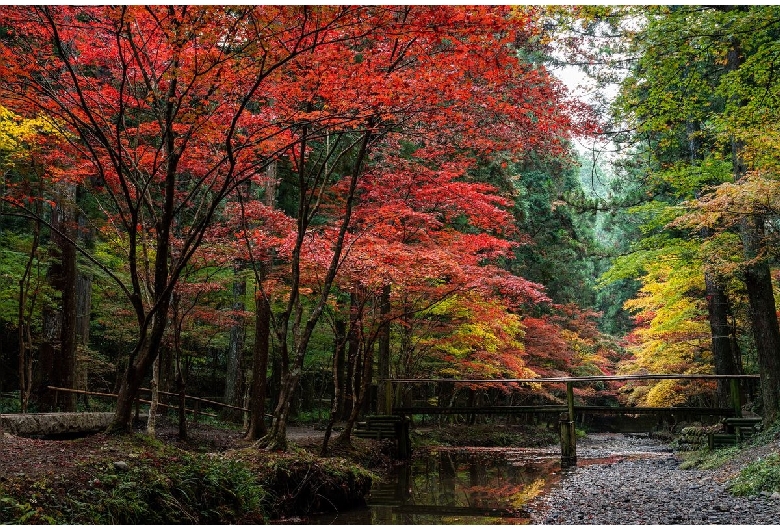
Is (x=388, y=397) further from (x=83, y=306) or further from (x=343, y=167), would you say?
(x=83, y=306)

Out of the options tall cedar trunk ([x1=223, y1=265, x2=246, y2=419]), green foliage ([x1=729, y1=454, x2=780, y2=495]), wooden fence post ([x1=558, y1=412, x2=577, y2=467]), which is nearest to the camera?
green foliage ([x1=729, y1=454, x2=780, y2=495])

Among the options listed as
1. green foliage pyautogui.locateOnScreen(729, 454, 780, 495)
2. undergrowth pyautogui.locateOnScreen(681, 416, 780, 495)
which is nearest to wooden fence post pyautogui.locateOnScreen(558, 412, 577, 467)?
undergrowth pyautogui.locateOnScreen(681, 416, 780, 495)

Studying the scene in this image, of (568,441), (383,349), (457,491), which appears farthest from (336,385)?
(568,441)

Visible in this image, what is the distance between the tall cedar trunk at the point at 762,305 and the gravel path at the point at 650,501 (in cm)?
199

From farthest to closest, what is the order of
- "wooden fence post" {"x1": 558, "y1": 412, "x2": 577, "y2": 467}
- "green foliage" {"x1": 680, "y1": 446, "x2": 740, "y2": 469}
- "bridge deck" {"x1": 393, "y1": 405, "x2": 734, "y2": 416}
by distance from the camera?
"wooden fence post" {"x1": 558, "y1": 412, "x2": 577, "y2": 467}
"bridge deck" {"x1": 393, "y1": 405, "x2": 734, "y2": 416}
"green foliage" {"x1": 680, "y1": 446, "x2": 740, "y2": 469}

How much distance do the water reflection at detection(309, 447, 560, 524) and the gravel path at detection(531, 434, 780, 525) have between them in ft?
1.55

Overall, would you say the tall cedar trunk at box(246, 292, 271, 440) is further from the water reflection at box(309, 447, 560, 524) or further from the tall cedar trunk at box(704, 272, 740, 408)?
the tall cedar trunk at box(704, 272, 740, 408)

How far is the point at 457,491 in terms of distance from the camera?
938cm

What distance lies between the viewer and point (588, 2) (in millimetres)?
8234

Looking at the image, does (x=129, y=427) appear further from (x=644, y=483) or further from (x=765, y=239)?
(x=765, y=239)

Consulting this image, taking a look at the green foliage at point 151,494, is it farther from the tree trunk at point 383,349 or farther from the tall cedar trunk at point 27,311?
the tree trunk at point 383,349

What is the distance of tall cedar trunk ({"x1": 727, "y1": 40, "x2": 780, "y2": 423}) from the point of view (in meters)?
9.91

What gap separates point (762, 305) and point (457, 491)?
6127mm

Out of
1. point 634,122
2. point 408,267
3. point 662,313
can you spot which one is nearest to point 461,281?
point 408,267
